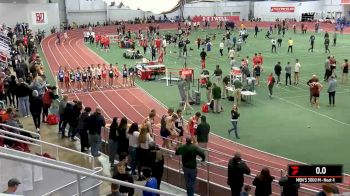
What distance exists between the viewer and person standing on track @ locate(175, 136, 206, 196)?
1045 cm

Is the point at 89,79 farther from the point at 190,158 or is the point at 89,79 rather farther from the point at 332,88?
the point at 190,158

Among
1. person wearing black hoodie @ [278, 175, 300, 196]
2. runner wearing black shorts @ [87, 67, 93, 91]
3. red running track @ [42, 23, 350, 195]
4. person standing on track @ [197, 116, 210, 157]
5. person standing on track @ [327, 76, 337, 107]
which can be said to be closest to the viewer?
person wearing black hoodie @ [278, 175, 300, 196]

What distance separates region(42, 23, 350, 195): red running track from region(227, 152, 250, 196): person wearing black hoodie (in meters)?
0.57

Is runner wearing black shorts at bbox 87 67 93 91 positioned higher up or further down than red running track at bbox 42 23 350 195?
higher up

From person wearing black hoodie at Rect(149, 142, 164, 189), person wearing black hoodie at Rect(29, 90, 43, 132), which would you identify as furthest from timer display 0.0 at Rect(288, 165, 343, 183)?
person wearing black hoodie at Rect(29, 90, 43, 132)

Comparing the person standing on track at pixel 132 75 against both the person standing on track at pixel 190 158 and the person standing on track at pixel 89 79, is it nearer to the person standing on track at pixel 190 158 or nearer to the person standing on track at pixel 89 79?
the person standing on track at pixel 89 79

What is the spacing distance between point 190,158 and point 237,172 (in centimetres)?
110

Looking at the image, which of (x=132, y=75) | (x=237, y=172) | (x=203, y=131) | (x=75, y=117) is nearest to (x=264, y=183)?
(x=237, y=172)

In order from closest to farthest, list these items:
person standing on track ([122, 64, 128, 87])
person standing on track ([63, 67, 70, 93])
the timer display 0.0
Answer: the timer display 0.0, person standing on track ([63, 67, 70, 93]), person standing on track ([122, 64, 128, 87])

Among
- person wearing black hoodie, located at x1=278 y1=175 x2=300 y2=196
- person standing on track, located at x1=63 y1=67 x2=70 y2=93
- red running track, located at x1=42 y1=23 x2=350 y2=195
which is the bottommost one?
red running track, located at x1=42 y1=23 x2=350 y2=195

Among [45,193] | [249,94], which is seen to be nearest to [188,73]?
[249,94]

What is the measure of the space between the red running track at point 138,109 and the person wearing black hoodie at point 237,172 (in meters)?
0.57

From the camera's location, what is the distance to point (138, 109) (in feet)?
73.0

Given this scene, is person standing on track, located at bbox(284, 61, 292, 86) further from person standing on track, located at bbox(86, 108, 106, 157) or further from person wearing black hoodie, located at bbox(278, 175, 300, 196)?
person wearing black hoodie, located at bbox(278, 175, 300, 196)
